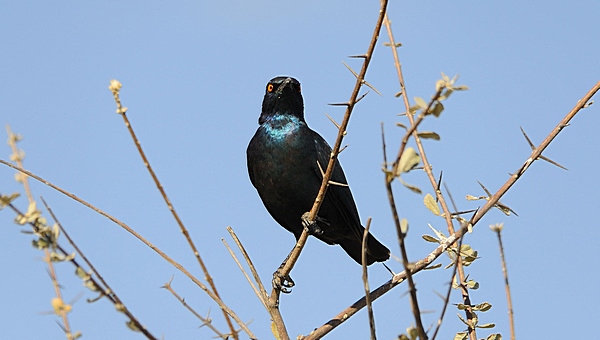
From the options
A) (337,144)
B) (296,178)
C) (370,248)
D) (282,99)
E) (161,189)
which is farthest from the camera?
Answer: (282,99)

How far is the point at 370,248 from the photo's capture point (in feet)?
21.8

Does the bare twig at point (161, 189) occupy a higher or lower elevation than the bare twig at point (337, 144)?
lower

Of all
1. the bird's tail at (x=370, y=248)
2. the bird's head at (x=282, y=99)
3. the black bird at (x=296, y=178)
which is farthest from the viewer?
the bird's head at (x=282, y=99)

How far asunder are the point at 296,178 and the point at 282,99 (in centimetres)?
92

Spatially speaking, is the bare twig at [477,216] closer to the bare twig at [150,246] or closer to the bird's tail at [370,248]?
the bare twig at [150,246]

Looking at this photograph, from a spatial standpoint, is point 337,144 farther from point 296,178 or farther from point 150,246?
point 296,178

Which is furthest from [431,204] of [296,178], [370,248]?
[370,248]

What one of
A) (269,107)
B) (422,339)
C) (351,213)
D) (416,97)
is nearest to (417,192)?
(416,97)

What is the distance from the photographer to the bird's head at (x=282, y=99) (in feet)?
22.5

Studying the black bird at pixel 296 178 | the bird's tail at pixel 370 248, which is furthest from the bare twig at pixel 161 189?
the bird's tail at pixel 370 248

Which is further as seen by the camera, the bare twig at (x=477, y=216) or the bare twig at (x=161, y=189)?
the bare twig at (x=477, y=216)

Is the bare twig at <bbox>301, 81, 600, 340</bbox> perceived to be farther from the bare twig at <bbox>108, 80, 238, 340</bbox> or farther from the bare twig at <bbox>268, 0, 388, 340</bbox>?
the bare twig at <bbox>108, 80, 238, 340</bbox>

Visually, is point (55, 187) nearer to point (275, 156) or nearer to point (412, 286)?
point (412, 286)

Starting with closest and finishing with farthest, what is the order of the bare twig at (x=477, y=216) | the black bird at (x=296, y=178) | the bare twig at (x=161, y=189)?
the bare twig at (x=161, y=189)
the bare twig at (x=477, y=216)
the black bird at (x=296, y=178)
